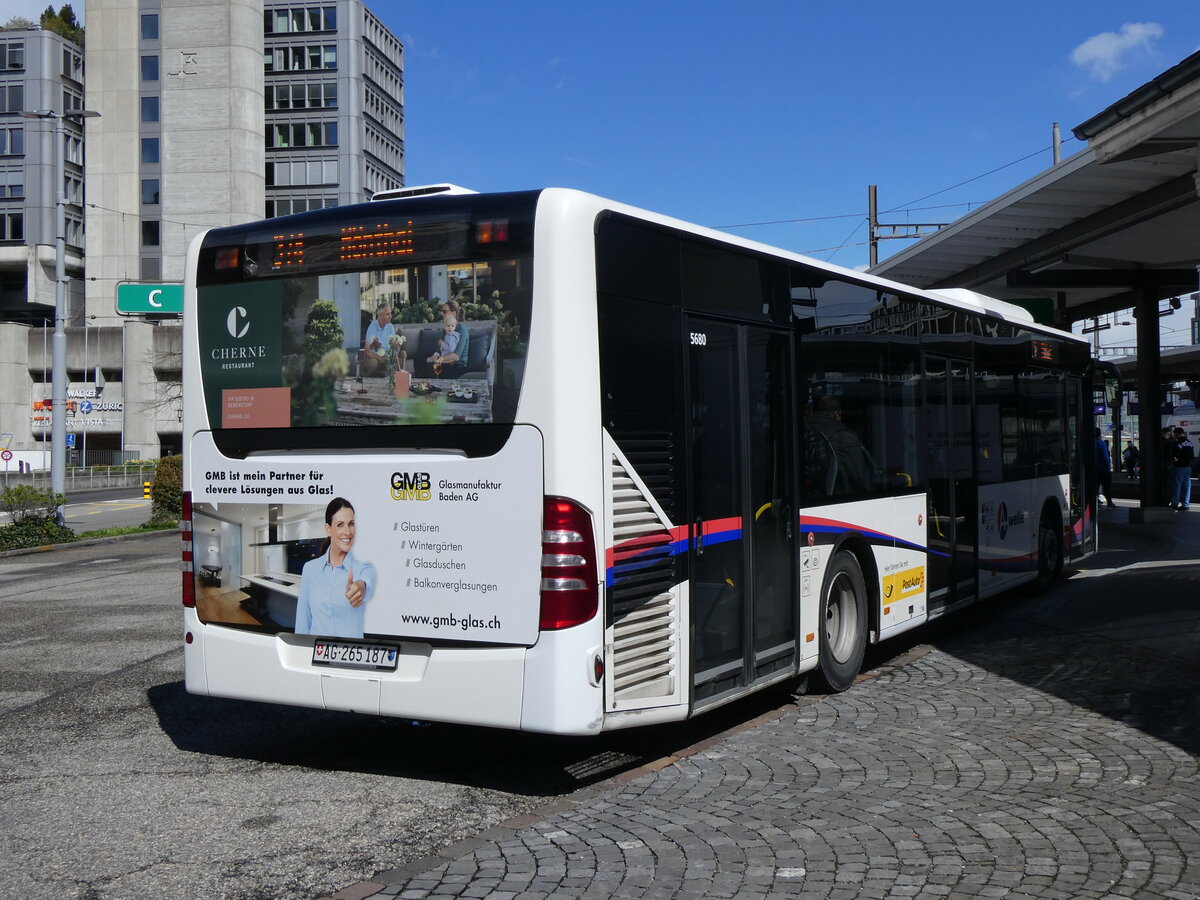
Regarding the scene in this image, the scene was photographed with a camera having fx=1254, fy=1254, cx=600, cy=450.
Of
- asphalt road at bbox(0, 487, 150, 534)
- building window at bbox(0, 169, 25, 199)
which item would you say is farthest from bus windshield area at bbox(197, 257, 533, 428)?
building window at bbox(0, 169, 25, 199)

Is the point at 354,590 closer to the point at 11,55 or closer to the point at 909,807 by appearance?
the point at 909,807

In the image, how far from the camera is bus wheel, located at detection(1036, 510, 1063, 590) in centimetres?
Answer: 1372

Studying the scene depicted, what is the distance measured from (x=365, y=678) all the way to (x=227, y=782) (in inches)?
38.1

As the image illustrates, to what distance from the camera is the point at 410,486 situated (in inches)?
253

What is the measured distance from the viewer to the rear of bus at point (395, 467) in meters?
6.08

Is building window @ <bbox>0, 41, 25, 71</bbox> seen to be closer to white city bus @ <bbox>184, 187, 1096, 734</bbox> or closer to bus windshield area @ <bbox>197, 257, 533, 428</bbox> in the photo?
white city bus @ <bbox>184, 187, 1096, 734</bbox>

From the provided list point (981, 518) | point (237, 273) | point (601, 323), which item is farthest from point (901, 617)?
point (237, 273)

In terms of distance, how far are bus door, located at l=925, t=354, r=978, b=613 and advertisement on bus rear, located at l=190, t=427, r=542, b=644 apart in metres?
5.37

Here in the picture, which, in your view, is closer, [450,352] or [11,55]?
[450,352]

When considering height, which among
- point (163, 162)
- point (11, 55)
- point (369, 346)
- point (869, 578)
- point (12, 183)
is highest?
point (11, 55)

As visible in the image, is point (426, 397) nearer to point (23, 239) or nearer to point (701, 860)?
point (701, 860)

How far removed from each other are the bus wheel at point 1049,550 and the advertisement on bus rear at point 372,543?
9.12m

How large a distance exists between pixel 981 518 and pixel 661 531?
6.05 meters

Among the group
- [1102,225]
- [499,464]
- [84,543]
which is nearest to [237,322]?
[499,464]
